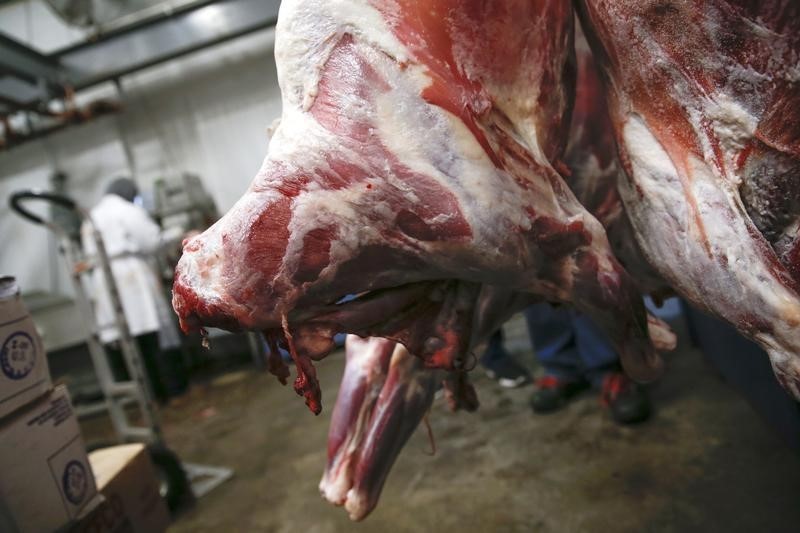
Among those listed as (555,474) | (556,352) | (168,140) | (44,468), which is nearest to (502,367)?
(556,352)

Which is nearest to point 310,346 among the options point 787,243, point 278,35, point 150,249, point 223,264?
point 223,264

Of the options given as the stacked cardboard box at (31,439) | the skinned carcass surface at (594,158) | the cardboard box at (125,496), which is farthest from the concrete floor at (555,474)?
the stacked cardboard box at (31,439)

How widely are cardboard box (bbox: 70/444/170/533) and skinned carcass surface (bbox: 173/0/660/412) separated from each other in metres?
0.94

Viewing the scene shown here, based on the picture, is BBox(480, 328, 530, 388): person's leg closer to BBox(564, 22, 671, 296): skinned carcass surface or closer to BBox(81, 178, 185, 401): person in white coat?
BBox(564, 22, 671, 296): skinned carcass surface

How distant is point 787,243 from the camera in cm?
79

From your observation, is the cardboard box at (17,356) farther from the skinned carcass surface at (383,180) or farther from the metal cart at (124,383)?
the metal cart at (124,383)

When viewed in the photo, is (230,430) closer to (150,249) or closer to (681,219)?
(150,249)

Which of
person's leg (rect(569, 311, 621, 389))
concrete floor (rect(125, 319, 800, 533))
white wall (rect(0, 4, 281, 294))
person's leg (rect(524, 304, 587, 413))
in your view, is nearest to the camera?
concrete floor (rect(125, 319, 800, 533))

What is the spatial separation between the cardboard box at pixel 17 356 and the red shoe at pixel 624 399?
2136 mm

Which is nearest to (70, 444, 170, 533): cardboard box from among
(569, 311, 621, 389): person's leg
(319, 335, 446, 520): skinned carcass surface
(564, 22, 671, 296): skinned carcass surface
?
(319, 335, 446, 520): skinned carcass surface

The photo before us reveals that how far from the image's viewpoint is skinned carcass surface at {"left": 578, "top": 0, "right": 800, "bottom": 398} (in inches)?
29.2

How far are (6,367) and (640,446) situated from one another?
2.14 metres

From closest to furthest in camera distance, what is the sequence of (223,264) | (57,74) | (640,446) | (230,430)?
(223,264) < (640,446) < (230,430) < (57,74)

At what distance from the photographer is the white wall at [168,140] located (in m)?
5.88
